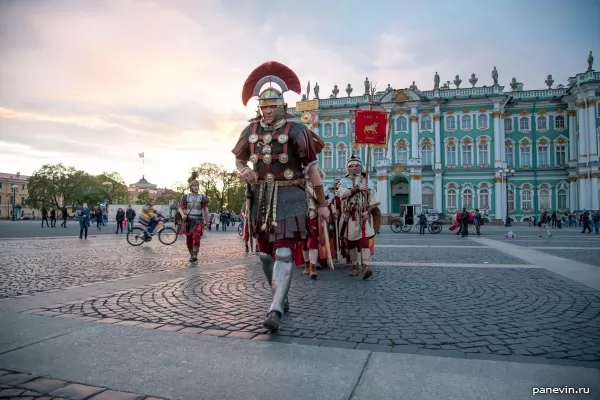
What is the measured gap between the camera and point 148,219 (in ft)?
49.2

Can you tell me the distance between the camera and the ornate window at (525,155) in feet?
162

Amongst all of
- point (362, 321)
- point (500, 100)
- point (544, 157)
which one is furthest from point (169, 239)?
point (544, 157)

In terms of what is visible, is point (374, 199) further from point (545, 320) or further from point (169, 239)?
point (169, 239)

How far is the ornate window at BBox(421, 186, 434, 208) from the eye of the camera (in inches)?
1955

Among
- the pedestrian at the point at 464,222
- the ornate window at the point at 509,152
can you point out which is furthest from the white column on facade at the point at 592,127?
the pedestrian at the point at 464,222

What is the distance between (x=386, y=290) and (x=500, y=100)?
163 feet

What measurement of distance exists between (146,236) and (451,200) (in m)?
42.1

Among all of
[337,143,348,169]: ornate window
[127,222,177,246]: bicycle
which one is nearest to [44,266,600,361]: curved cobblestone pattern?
[127,222,177,246]: bicycle

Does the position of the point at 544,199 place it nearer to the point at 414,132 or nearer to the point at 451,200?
the point at 451,200

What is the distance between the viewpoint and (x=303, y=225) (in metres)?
4.01

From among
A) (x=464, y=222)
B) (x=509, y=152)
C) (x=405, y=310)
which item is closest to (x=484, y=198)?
(x=509, y=152)

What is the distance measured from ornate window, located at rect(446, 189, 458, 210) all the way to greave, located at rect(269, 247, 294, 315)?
160ft

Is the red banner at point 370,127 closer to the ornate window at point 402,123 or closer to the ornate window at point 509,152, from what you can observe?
Answer: the ornate window at point 402,123

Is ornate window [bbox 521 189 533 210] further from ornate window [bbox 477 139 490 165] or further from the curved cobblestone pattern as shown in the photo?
the curved cobblestone pattern
